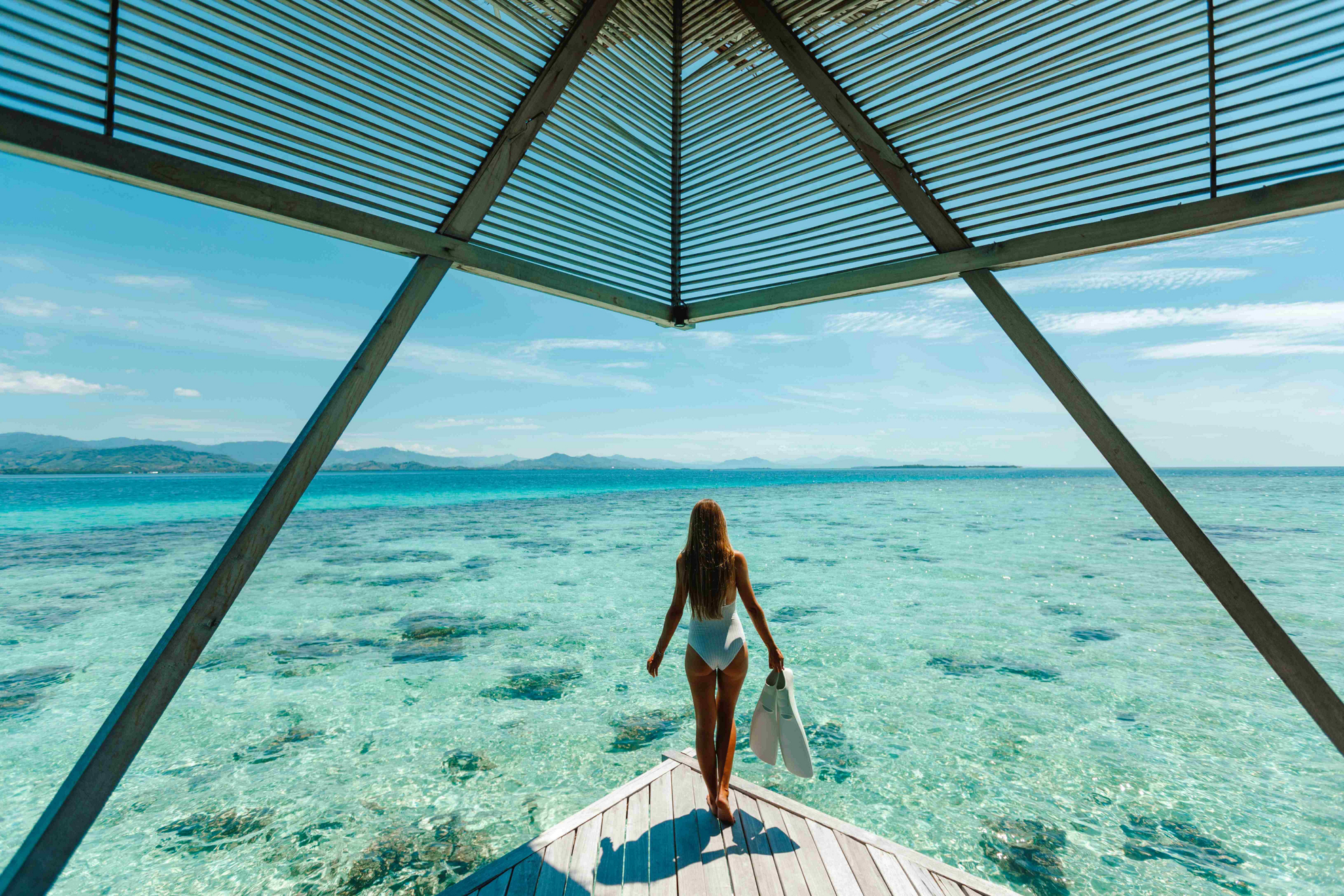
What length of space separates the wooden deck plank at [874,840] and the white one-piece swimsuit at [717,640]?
68cm

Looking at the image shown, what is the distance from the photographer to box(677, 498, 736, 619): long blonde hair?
98.3 inches

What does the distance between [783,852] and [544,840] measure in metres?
0.97

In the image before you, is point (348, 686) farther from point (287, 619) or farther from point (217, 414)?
point (217, 414)

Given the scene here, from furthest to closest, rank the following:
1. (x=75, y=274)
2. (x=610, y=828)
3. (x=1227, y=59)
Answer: (x=75, y=274) → (x=610, y=828) → (x=1227, y=59)

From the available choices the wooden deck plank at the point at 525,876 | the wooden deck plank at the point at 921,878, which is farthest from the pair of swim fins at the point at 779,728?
the wooden deck plank at the point at 525,876

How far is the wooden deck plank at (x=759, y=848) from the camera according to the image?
6.81ft

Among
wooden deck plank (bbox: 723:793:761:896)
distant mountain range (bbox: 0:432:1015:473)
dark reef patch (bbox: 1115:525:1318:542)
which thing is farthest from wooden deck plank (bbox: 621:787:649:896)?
distant mountain range (bbox: 0:432:1015:473)

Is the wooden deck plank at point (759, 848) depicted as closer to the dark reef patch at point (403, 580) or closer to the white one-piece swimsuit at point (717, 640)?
the white one-piece swimsuit at point (717, 640)

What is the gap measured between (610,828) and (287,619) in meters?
9.54

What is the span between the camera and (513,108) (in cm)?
255

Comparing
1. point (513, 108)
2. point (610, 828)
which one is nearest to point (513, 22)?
point (513, 108)

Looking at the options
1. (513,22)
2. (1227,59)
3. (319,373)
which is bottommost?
(1227,59)

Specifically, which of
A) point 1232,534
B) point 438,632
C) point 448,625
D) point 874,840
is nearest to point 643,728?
point 874,840

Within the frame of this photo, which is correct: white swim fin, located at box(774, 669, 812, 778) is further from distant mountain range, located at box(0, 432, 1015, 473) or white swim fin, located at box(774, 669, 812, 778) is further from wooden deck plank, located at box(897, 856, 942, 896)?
distant mountain range, located at box(0, 432, 1015, 473)
